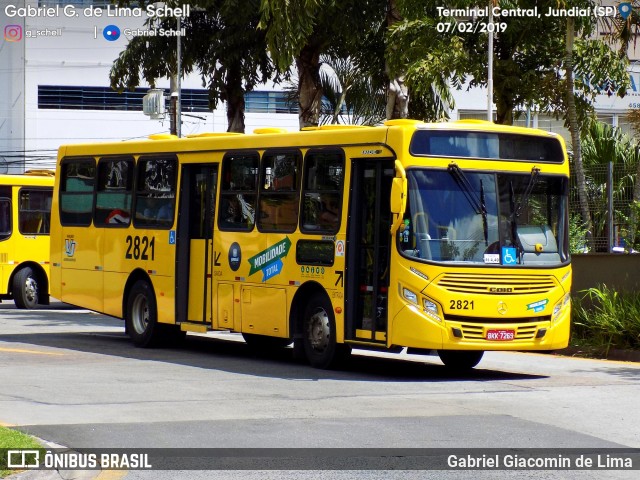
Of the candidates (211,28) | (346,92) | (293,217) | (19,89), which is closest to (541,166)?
(293,217)

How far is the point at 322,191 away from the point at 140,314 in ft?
16.2

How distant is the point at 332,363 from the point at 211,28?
49.3 feet

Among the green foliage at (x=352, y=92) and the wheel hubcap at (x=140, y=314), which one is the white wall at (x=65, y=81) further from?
the wheel hubcap at (x=140, y=314)

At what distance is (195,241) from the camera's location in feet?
60.1

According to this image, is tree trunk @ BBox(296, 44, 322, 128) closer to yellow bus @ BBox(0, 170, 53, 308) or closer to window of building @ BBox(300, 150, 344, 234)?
yellow bus @ BBox(0, 170, 53, 308)

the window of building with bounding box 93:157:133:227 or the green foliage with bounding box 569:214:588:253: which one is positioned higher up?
the window of building with bounding box 93:157:133:227

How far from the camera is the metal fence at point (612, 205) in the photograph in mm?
20672

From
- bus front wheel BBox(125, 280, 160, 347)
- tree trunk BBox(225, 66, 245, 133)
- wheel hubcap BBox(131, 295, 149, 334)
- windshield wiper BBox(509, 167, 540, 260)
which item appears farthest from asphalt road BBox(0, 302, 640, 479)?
tree trunk BBox(225, 66, 245, 133)

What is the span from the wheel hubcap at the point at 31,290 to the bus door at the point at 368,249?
1667cm

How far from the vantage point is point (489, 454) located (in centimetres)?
959

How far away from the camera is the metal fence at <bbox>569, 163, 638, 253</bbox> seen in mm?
20672

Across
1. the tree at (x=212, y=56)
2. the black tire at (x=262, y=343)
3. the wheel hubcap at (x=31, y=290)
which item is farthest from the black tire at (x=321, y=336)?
the wheel hubcap at (x=31, y=290)

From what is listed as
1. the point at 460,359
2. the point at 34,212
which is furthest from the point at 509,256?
the point at 34,212

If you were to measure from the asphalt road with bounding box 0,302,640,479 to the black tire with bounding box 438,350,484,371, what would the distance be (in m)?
0.21
